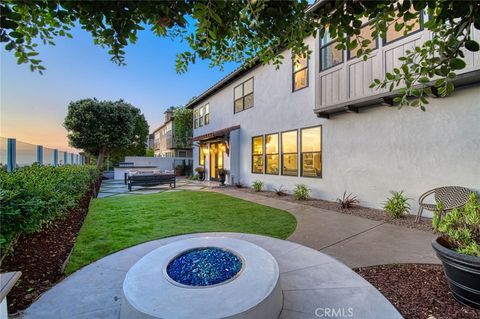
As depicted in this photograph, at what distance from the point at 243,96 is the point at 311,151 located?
5.94m

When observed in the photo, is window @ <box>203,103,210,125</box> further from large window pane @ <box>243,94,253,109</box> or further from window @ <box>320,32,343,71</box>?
window @ <box>320,32,343,71</box>

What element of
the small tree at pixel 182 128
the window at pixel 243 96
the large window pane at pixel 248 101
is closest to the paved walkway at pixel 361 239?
the large window pane at pixel 248 101

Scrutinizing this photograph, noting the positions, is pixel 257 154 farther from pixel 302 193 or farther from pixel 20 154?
pixel 20 154

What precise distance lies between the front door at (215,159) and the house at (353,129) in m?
3.02

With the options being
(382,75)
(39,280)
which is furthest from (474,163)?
(39,280)

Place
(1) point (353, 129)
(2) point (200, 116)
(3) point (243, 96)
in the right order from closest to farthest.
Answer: (1) point (353, 129) < (3) point (243, 96) < (2) point (200, 116)

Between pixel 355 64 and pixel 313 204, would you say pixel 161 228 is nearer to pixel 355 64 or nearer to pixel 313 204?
pixel 313 204

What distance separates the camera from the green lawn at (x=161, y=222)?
462cm

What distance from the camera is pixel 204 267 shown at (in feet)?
9.14

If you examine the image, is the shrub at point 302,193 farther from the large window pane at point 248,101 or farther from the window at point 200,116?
the window at point 200,116

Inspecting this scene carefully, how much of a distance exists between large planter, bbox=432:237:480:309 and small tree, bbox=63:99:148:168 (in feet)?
73.6

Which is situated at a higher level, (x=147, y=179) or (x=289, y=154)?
(x=289, y=154)

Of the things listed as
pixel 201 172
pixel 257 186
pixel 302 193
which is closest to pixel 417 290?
pixel 302 193

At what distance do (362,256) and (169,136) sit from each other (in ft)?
96.6
